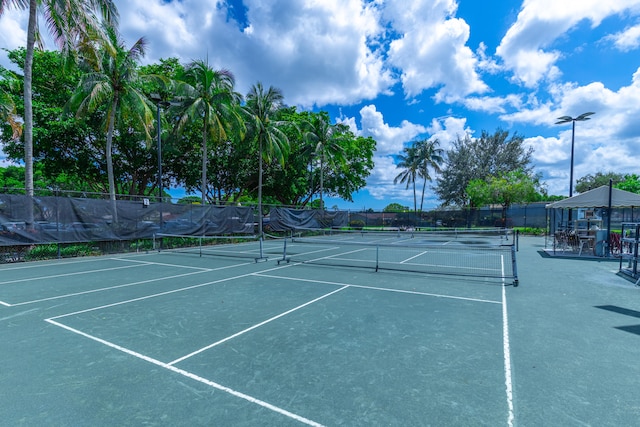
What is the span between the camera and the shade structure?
12.3 meters

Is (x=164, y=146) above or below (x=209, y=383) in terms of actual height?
above

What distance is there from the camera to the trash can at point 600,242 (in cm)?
1262

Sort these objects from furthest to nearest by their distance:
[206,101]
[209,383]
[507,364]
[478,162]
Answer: [478,162] → [206,101] → [507,364] → [209,383]

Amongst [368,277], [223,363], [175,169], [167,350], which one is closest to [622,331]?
[368,277]

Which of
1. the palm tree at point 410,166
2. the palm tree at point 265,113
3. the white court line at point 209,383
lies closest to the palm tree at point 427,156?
the palm tree at point 410,166

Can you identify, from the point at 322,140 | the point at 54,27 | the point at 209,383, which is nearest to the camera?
the point at 209,383

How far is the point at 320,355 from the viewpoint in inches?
146

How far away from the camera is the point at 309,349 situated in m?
A: 3.89

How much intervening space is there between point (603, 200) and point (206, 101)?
20.9 metres

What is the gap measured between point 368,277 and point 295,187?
74.8ft

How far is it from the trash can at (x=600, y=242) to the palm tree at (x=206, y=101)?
1939 cm

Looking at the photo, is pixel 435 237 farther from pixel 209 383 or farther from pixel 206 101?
pixel 209 383

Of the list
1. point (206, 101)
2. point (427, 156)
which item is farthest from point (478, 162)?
point (206, 101)

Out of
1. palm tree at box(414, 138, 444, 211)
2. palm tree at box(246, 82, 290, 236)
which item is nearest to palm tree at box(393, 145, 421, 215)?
palm tree at box(414, 138, 444, 211)
